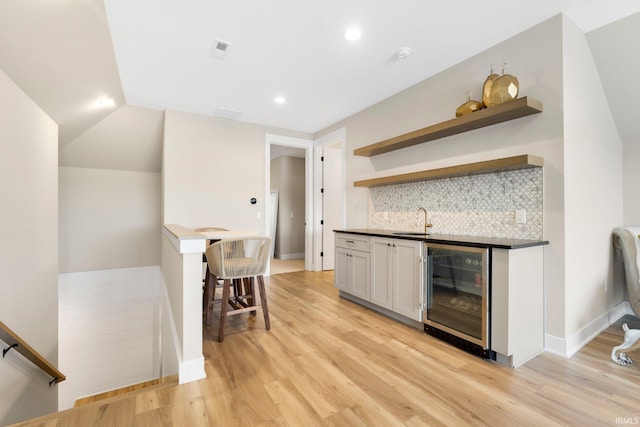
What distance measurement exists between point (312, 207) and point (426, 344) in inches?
134

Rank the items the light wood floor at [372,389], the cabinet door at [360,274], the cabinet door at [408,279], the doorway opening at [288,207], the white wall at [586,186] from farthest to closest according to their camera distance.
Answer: the doorway opening at [288,207]
the cabinet door at [360,274]
the cabinet door at [408,279]
the white wall at [586,186]
the light wood floor at [372,389]

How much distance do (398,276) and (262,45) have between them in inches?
102

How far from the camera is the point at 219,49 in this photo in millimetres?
2635

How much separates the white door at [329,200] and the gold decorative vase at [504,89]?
321 centimetres

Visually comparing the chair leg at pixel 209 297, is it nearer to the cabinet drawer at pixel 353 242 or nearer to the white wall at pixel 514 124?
the cabinet drawer at pixel 353 242

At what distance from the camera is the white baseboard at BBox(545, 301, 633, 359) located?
6.93ft

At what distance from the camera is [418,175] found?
2.99 metres

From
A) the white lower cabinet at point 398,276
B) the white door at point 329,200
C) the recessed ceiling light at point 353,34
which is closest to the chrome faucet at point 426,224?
the white lower cabinet at point 398,276

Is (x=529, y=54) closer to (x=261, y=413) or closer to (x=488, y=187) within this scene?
(x=488, y=187)

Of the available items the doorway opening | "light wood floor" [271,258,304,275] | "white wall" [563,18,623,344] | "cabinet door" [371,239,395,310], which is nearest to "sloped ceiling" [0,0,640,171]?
"white wall" [563,18,623,344]

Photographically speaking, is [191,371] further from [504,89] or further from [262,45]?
[504,89]

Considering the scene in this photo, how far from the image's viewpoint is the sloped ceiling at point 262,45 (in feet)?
6.74

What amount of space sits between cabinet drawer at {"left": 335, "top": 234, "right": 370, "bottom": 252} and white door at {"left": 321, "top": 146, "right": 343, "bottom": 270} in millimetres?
1649

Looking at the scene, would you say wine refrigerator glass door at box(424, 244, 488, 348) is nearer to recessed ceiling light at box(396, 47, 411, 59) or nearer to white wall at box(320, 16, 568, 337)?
white wall at box(320, 16, 568, 337)
